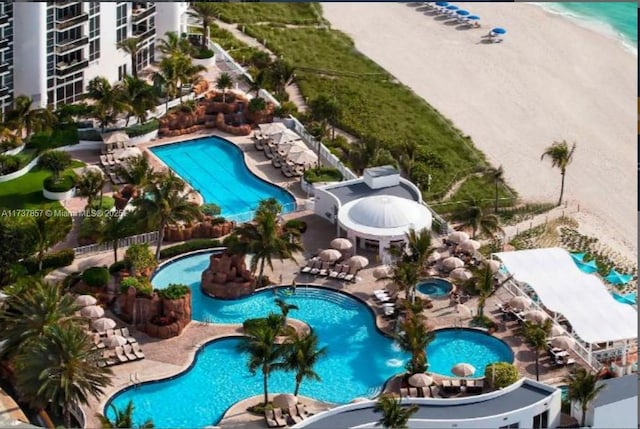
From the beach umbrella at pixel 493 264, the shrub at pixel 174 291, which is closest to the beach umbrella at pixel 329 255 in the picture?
the beach umbrella at pixel 493 264

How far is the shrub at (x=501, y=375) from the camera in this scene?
59.7 metres

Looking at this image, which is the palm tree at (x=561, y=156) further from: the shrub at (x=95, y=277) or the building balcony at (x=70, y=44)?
the shrub at (x=95, y=277)

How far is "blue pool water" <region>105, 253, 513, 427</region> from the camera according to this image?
59.6 m

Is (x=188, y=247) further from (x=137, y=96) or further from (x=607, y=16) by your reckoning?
(x=607, y=16)

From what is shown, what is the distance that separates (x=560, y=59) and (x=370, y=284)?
39462 millimetres

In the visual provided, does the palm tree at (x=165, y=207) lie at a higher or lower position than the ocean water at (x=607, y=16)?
higher

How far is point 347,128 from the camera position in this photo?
8875 centimetres

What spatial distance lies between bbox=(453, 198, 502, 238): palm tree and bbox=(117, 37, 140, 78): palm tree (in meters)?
24.0

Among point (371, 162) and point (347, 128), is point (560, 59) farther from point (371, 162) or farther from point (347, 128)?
point (371, 162)

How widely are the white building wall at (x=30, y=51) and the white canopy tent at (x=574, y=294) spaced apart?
27.6 metres

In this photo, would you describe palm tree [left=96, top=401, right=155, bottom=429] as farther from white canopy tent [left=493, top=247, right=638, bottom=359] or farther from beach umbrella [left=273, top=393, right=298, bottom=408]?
white canopy tent [left=493, top=247, right=638, bottom=359]

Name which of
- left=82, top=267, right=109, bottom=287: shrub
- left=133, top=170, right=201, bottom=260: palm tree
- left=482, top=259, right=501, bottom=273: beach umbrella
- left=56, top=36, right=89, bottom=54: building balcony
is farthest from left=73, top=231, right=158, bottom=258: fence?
left=56, top=36, right=89, bottom=54: building balcony

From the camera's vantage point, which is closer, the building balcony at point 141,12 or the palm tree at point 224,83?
the palm tree at point 224,83

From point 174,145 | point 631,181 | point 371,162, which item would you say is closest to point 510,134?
point 631,181
